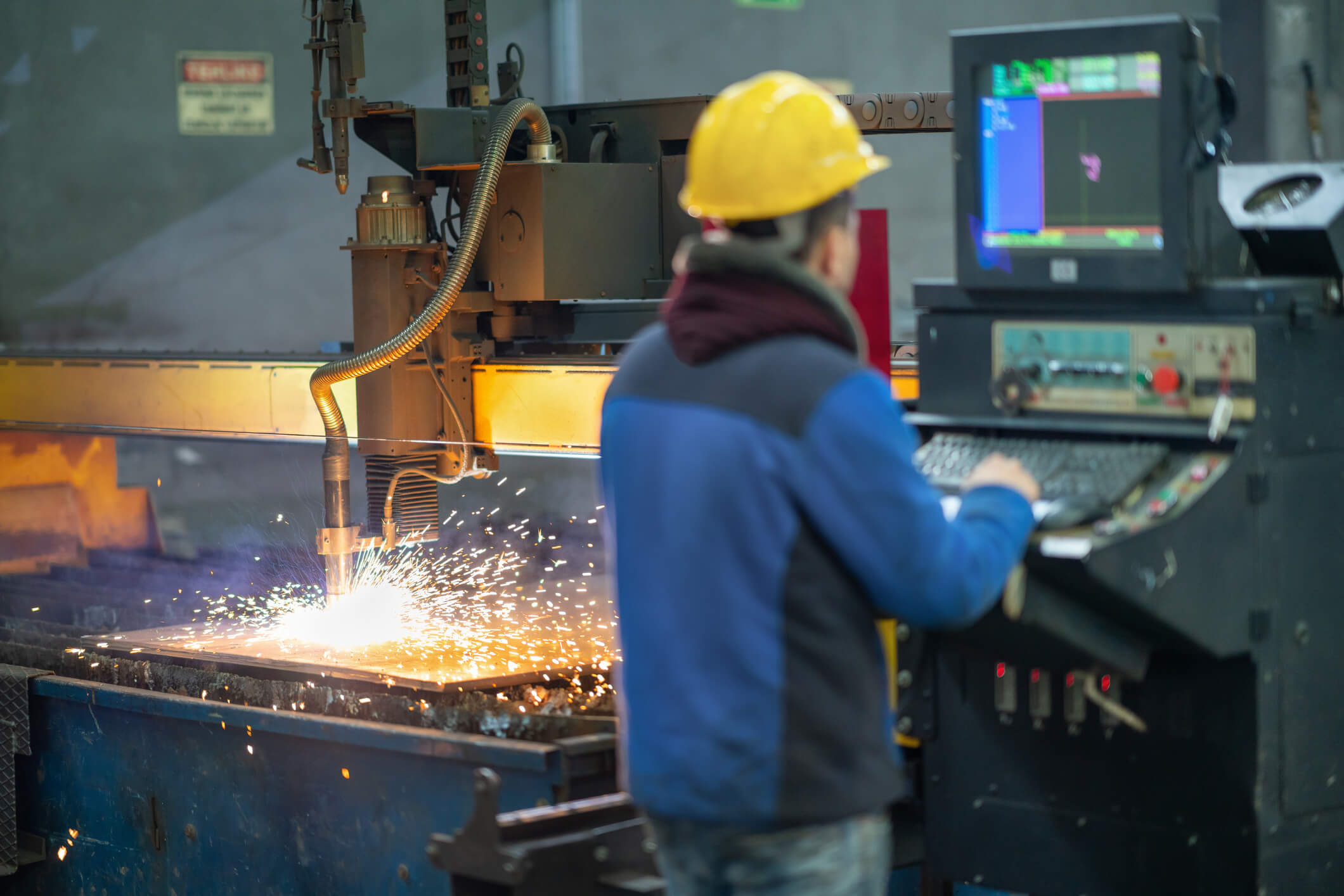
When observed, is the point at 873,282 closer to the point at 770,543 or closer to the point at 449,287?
the point at 449,287

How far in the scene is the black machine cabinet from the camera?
86.0 inches

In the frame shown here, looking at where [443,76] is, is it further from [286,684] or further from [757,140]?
[757,140]

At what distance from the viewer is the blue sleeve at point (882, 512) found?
1.59 meters

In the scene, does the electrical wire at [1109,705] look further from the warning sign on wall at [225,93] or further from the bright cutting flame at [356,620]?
the warning sign on wall at [225,93]

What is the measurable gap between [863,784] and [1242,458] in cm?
90

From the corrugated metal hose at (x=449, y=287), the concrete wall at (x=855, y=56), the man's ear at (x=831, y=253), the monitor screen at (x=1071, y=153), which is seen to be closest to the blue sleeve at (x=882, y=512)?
the man's ear at (x=831, y=253)

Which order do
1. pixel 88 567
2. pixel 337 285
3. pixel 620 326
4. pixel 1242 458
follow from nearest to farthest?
1. pixel 1242 458
2. pixel 620 326
3. pixel 88 567
4. pixel 337 285

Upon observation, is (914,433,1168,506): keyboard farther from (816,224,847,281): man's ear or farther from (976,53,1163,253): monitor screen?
(816,224,847,281): man's ear

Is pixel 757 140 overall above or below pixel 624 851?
above

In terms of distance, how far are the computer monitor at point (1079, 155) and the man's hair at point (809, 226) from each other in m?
0.75

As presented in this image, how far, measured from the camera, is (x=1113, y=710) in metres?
2.41

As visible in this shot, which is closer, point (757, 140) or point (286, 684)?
point (757, 140)

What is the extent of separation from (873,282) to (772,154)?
50.9 inches

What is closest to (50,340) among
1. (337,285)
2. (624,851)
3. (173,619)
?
(337,285)
